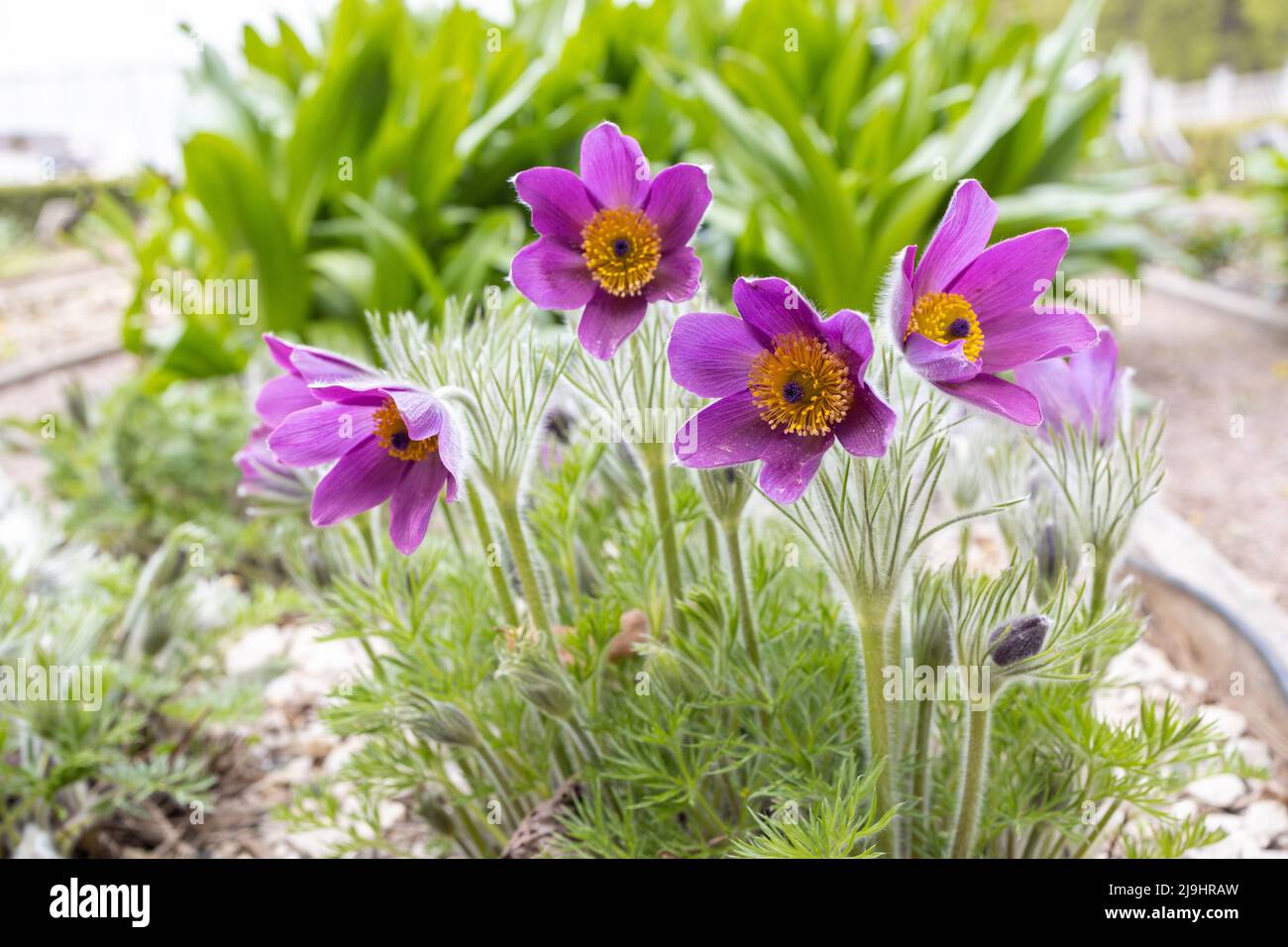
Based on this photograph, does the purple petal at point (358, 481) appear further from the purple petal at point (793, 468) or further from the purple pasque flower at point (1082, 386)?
the purple pasque flower at point (1082, 386)

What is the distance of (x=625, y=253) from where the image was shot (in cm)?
70

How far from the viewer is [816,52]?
3.50 meters

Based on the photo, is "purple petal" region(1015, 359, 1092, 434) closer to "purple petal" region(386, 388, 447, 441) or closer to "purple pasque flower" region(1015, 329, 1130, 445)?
"purple pasque flower" region(1015, 329, 1130, 445)

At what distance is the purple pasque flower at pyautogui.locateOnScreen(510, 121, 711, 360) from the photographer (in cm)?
69

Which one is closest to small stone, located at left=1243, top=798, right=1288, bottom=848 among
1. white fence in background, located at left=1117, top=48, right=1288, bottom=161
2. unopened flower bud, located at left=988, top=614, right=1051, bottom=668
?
unopened flower bud, located at left=988, top=614, right=1051, bottom=668

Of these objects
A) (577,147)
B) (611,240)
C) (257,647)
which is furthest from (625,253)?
(577,147)

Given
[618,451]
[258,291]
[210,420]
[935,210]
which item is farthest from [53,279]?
[618,451]

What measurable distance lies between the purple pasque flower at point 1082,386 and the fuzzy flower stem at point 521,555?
43 centimetres

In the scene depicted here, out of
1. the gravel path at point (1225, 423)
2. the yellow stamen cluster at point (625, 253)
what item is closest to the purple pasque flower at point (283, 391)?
the yellow stamen cluster at point (625, 253)

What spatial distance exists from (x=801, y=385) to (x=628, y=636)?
378 mm

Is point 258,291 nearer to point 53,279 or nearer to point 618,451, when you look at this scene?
point 618,451

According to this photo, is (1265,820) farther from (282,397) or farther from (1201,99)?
(1201,99)

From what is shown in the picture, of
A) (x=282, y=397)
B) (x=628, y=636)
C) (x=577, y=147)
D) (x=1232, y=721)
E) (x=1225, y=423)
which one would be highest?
(x=577, y=147)

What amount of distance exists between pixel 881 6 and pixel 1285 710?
3.62 m
